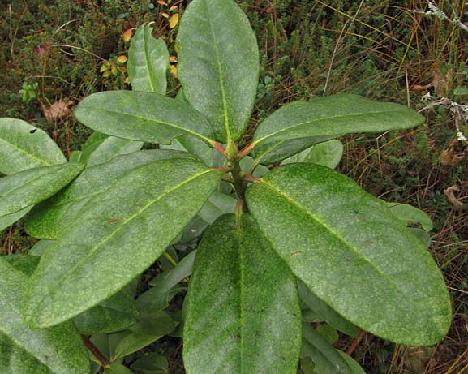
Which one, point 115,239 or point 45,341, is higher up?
point 115,239

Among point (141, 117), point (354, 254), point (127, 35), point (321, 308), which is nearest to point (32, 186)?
point (141, 117)

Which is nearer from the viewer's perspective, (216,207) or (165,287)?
(216,207)

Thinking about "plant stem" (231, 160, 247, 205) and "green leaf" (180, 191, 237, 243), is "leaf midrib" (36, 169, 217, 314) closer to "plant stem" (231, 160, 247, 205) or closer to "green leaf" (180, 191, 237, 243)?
"plant stem" (231, 160, 247, 205)

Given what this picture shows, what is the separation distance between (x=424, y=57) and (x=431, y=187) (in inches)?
30.3

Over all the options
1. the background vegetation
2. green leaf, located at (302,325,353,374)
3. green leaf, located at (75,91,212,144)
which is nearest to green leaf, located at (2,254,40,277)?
green leaf, located at (75,91,212,144)

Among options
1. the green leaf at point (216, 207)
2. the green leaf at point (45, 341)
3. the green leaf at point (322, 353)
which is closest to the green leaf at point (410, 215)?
the green leaf at point (322, 353)

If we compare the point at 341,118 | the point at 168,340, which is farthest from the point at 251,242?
the point at 168,340

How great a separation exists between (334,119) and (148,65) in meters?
0.74

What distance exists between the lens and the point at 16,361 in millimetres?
1016

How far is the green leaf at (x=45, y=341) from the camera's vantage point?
3.14ft

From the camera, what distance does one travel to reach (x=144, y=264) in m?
0.79

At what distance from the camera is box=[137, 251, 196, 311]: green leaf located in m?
1.53

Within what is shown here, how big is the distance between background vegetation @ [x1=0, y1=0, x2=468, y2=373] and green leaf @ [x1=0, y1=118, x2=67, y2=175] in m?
1.16

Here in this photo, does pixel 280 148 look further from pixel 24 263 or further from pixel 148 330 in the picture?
pixel 148 330
